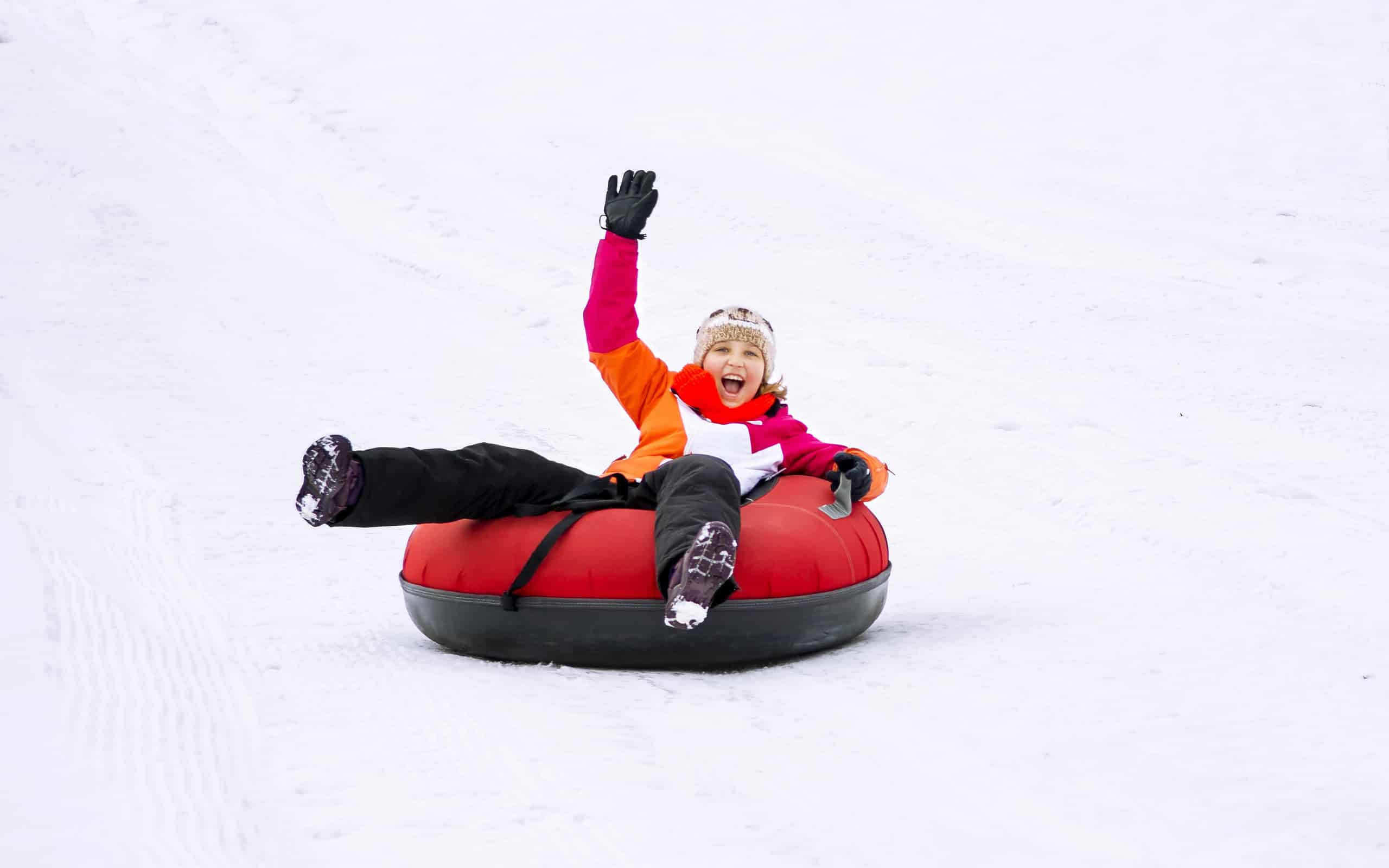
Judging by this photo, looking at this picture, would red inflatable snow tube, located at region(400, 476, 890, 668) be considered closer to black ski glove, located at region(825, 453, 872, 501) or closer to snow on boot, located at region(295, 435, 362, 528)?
black ski glove, located at region(825, 453, 872, 501)

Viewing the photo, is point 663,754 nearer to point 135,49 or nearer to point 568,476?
point 568,476

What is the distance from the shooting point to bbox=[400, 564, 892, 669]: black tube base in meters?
2.92

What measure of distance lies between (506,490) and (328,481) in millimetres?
483

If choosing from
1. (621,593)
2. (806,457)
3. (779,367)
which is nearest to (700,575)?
(621,593)

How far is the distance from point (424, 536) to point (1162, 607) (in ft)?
6.83

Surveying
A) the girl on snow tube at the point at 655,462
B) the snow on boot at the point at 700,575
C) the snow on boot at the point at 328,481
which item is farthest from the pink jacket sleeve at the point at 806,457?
the snow on boot at the point at 328,481

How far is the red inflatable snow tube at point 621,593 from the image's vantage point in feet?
9.57

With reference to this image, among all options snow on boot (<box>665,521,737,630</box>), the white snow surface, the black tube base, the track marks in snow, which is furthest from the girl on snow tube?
the track marks in snow

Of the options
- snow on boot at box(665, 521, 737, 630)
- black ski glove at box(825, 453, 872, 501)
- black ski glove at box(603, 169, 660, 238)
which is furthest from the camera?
black ski glove at box(603, 169, 660, 238)

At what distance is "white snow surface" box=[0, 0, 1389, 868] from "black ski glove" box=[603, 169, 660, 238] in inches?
50.8

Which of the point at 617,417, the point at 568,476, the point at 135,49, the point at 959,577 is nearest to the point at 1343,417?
the point at 959,577

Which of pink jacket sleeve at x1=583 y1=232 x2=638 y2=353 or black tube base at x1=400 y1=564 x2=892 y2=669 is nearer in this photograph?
black tube base at x1=400 y1=564 x2=892 y2=669

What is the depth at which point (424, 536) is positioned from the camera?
3.22m

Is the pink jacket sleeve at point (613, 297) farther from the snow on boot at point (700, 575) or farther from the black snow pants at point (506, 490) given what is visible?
the snow on boot at point (700, 575)
